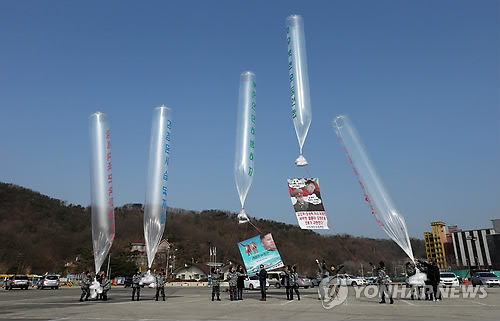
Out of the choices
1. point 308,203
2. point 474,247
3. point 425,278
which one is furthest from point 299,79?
point 474,247

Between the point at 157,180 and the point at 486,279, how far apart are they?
27.3 metres

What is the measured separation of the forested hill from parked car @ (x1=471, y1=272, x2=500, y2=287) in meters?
62.3

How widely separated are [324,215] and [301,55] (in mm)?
8206

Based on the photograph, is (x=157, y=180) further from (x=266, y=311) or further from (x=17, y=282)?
(x=17, y=282)

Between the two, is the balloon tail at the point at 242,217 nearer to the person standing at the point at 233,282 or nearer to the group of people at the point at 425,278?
the person standing at the point at 233,282

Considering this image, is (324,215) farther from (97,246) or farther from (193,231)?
(193,231)

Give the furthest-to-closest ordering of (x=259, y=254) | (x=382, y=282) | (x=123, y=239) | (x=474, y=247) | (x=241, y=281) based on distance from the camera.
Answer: (x=123, y=239)
(x=474, y=247)
(x=259, y=254)
(x=241, y=281)
(x=382, y=282)

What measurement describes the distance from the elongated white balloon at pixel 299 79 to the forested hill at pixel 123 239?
75.5m

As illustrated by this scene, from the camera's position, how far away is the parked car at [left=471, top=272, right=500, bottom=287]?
28.6 meters

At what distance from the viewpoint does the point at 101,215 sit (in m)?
15.9

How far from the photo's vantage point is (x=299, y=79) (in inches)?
679

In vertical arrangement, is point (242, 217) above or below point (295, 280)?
above

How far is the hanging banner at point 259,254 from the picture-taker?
20.1 metres

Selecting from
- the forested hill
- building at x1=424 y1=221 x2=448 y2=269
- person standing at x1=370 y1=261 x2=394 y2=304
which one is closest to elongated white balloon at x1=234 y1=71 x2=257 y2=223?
person standing at x1=370 y1=261 x2=394 y2=304
